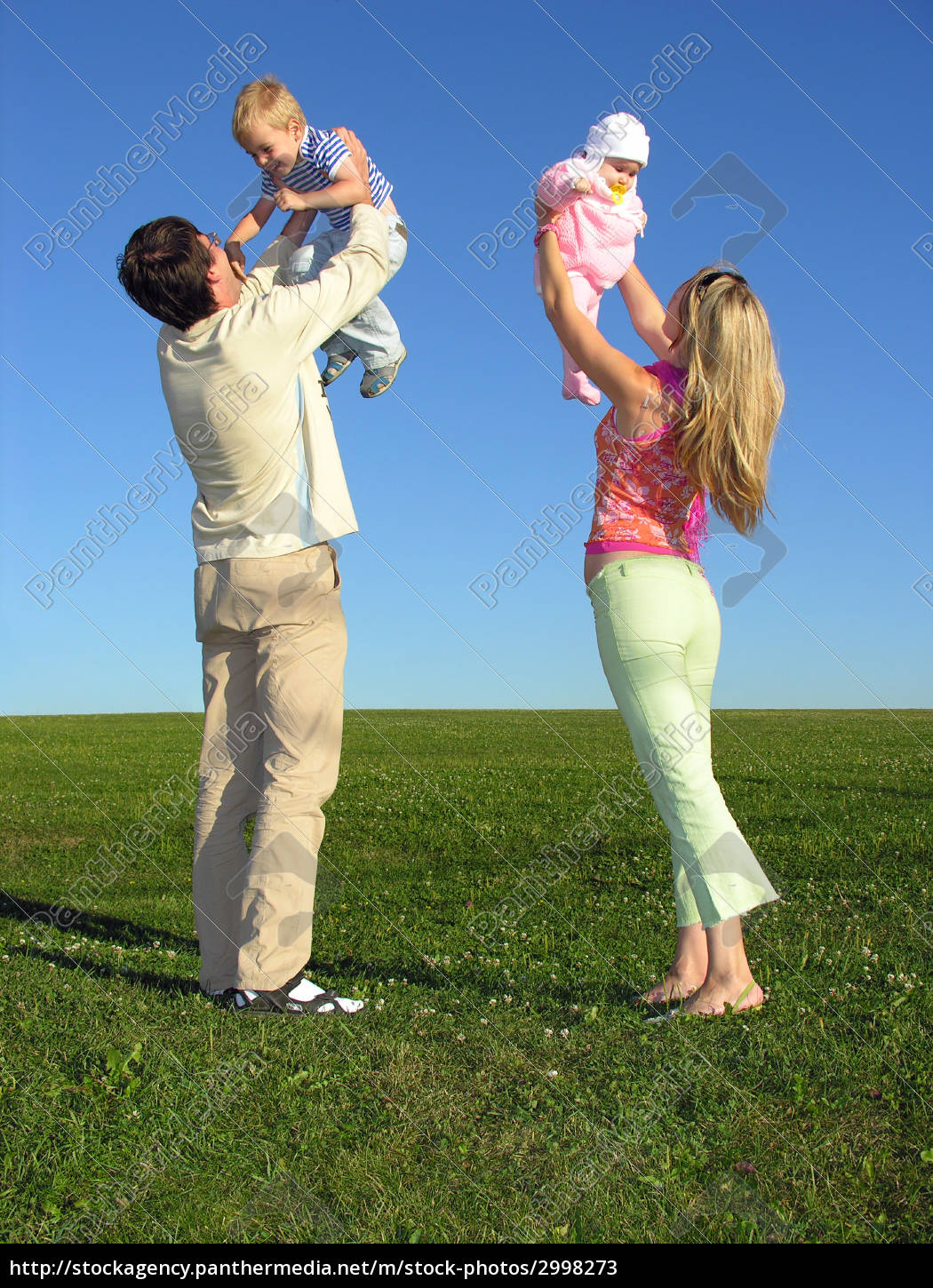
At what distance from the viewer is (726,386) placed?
4.23m

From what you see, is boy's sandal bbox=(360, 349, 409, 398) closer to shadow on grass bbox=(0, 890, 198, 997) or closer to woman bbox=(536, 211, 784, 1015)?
woman bbox=(536, 211, 784, 1015)

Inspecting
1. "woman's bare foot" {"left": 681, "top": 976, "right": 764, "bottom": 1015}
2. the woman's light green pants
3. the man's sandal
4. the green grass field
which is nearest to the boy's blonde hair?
the woman's light green pants

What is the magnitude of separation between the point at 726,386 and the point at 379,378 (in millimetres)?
2772

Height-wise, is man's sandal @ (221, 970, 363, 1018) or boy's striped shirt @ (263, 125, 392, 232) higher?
boy's striped shirt @ (263, 125, 392, 232)

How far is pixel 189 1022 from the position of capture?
4605 mm

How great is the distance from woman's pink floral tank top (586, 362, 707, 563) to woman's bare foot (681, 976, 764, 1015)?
1992 mm

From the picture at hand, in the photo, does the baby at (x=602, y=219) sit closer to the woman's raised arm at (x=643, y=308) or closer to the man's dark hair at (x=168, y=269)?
the woman's raised arm at (x=643, y=308)

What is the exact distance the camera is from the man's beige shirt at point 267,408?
460 centimetres

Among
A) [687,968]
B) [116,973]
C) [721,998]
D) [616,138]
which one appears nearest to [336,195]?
[616,138]

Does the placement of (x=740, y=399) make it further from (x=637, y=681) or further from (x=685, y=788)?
(x=685, y=788)

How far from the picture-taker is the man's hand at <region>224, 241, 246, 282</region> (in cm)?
535

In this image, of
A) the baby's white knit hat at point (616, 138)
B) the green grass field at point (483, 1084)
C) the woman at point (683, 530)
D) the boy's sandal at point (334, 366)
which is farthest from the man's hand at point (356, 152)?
the green grass field at point (483, 1084)

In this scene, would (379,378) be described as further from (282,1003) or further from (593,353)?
(282,1003)

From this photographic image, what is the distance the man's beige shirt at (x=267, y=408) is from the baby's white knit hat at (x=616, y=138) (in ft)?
4.18
